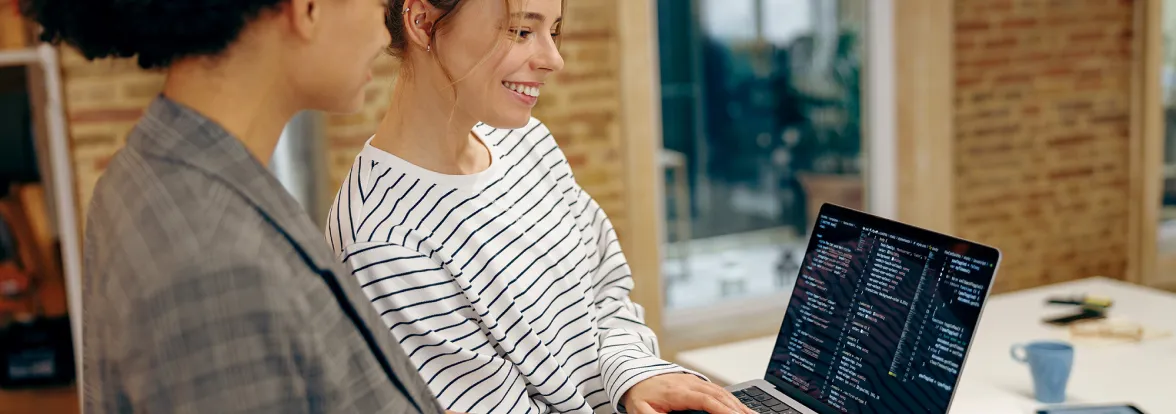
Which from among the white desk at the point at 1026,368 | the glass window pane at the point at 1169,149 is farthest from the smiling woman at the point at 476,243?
the glass window pane at the point at 1169,149

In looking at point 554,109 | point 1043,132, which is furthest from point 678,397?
point 1043,132

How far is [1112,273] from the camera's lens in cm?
481

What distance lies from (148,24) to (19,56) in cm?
249

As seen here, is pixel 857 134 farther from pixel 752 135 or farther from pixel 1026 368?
pixel 1026 368

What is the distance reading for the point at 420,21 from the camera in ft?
4.39

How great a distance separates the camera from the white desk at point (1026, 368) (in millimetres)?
1797

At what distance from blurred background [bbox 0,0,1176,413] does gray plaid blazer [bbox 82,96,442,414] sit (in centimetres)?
273

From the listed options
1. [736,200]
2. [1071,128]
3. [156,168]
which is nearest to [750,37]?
[736,200]

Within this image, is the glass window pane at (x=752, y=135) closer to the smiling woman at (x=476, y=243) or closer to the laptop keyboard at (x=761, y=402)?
the laptop keyboard at (x=761, y=402)

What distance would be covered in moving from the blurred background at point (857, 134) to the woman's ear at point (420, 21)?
7.12 feet

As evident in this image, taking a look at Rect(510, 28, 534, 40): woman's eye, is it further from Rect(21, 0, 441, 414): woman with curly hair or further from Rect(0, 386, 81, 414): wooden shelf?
Rect(0, 386, 81, 414): wooden shelf

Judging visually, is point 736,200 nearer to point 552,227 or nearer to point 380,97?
point 380,97

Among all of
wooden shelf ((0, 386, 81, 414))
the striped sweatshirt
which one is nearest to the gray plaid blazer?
the striped sweatshirt

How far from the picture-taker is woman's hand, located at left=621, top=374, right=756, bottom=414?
1339mm
